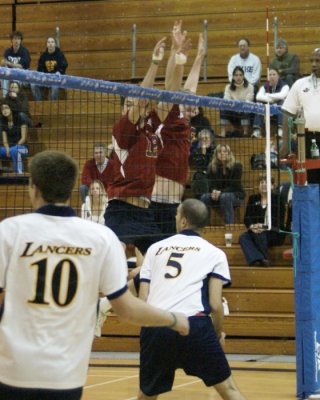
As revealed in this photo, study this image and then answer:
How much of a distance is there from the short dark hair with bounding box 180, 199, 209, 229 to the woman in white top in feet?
5.59

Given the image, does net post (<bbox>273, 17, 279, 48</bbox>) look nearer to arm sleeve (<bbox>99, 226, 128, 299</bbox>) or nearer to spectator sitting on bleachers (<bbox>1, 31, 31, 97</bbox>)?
spectator sitting on bleachers (<bbox>1, 31, 31, 97</bbox>)

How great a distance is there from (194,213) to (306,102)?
3.70 metres

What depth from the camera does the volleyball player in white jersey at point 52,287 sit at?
3.72m

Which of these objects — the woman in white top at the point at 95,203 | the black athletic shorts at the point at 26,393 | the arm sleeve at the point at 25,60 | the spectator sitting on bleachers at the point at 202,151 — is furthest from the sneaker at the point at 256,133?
the black athletic shorts at the point at 26,393

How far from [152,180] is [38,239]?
13.0 feet

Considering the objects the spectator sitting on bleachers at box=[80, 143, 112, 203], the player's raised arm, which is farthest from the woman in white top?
the player's raised arm

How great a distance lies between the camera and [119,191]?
765 centimetres

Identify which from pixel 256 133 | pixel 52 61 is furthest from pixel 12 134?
pixel 52 61

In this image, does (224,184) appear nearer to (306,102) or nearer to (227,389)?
(306,102)

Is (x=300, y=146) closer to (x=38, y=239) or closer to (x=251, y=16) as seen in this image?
(x=38, y=239)

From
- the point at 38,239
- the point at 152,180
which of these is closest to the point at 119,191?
the point at 152,180

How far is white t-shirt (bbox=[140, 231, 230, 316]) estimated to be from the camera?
648cm

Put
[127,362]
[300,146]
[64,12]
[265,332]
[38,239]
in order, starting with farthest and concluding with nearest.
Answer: [64,12]
[265,332]
[127,362]
[300,146]
[38,239]

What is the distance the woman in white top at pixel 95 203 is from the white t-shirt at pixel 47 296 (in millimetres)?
4438
